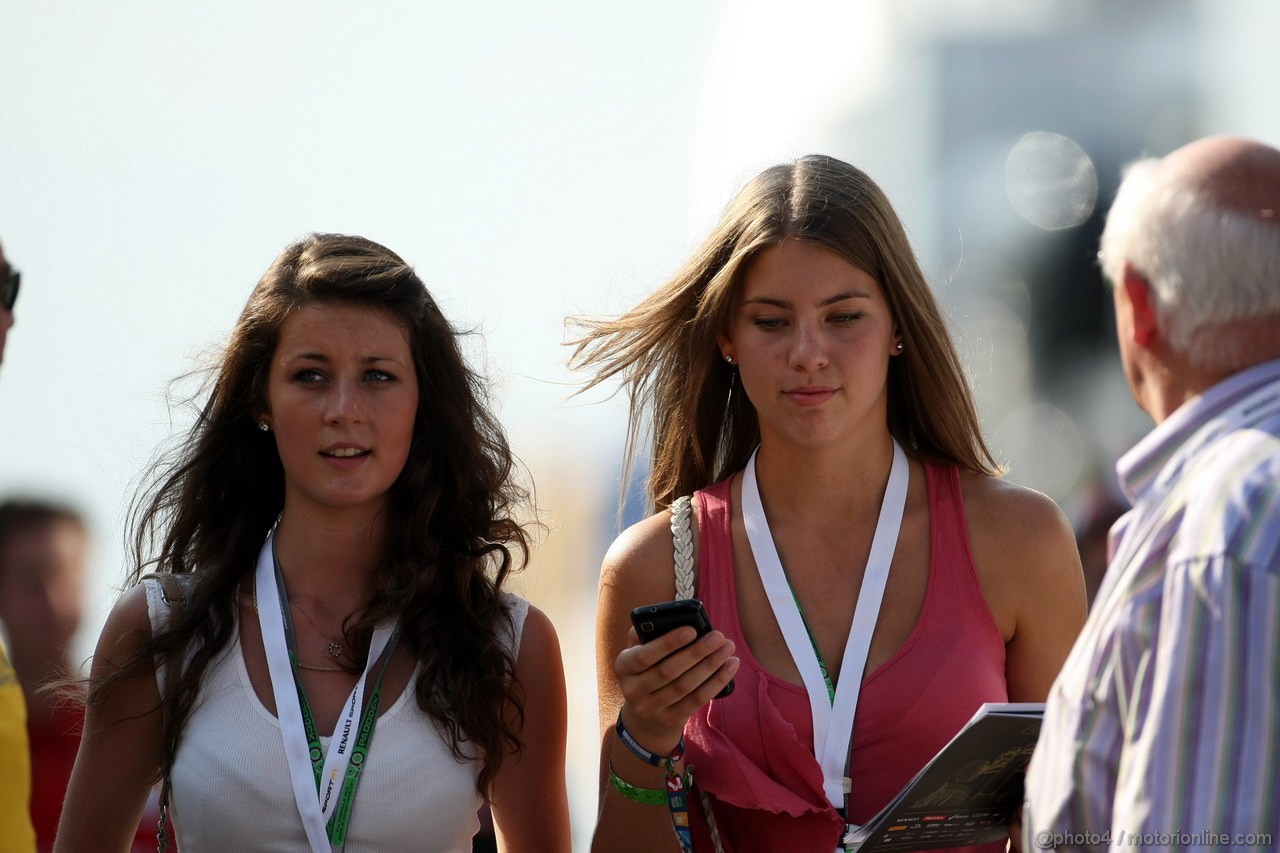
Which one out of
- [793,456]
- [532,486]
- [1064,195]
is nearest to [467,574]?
[532,486]

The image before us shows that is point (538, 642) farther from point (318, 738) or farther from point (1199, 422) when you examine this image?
point (1199, 422)

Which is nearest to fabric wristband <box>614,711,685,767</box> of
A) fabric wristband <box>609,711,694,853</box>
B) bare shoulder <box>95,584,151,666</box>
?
fabric wristband <box>609,711,694,853</box>

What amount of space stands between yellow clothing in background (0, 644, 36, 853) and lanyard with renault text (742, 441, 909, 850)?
1.57 m

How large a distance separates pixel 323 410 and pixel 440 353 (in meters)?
A: 0.41

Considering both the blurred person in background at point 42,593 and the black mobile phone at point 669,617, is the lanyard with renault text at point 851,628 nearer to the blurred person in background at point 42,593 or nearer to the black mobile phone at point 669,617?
the black mobile phone at point 669,617

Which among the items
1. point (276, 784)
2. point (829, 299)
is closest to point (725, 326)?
point (829, 299)

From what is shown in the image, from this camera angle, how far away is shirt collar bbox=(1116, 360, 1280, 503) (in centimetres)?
226

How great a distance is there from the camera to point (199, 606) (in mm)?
3555

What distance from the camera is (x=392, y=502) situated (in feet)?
12.5

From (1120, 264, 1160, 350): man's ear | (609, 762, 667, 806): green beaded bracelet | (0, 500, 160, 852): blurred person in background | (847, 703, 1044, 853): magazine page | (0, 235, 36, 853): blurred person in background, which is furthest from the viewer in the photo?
(0, 500, 160, 852): blurred person in background

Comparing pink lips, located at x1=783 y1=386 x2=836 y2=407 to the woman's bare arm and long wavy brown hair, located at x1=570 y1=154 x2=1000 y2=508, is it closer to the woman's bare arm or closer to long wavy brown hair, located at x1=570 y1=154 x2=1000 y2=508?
long wavy brown hair, located at x1=570 y1=154 x2=1000 y2=508

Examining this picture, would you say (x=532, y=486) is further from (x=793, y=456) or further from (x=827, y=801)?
(x=827, y=801)

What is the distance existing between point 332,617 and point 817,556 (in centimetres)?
114

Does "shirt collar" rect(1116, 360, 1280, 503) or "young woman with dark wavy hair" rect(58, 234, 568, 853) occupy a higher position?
"shirt collar" rect(1116, 360, 1280, 503)
